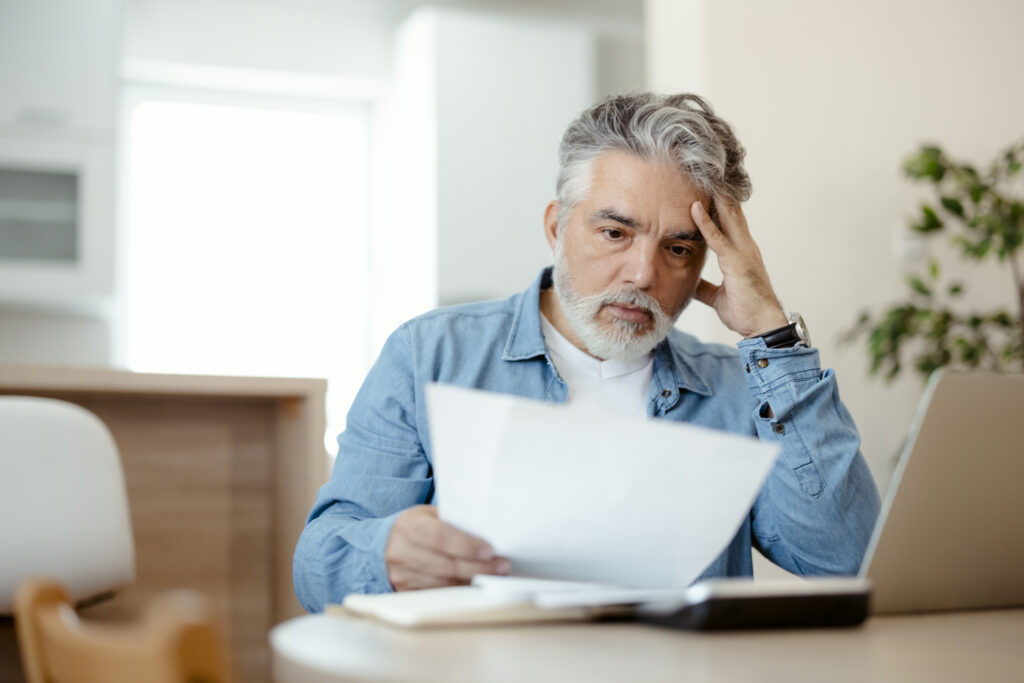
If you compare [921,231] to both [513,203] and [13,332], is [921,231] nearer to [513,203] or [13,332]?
[513,203]

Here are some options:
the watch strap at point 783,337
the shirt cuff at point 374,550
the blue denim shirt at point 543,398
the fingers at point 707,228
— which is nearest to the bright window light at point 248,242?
the blue denim shirt at point 543,398

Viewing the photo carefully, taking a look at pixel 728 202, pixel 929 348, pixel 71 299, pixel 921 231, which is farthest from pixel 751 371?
pixel 71 299

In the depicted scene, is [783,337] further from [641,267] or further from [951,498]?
[951,498]

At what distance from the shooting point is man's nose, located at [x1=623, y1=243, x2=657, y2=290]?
1394mm

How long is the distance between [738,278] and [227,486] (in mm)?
876

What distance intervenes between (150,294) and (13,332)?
0.48 metres

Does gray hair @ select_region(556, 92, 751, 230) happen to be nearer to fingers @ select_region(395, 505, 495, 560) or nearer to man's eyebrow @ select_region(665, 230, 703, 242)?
man's eyebrow @ select_region(665, 230, 703, 242)

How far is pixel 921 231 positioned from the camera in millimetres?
2791

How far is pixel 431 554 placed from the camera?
34.9 inches

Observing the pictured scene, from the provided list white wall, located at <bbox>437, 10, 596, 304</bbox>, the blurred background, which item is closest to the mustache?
the blurred background

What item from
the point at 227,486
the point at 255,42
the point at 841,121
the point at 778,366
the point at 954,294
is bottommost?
the point at 227,486

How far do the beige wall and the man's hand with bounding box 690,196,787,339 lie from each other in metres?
1.38

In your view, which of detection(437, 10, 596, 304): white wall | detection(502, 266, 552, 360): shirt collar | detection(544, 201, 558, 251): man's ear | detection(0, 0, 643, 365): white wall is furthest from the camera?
detection(437, 10, 596, 304): white wall

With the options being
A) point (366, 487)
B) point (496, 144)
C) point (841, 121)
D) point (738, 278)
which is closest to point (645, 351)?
point (738, 278)
